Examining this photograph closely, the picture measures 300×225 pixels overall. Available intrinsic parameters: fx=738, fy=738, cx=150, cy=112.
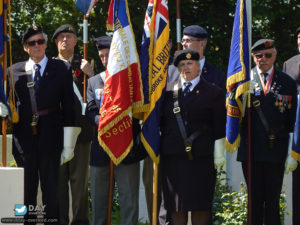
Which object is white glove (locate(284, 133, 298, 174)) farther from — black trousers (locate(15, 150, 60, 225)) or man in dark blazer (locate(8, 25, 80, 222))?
black trousers (locate(15, 150, 60, 225))

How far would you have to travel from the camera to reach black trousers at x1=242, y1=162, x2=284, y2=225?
677 cm

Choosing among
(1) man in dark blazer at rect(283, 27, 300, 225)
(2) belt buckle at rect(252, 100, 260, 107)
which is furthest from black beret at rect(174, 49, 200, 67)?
(1) man in dark blazer at rect(283, 27, 300, 225)

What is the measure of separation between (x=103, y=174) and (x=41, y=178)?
0.63m

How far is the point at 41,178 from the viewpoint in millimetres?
6969

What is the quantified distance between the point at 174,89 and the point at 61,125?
46.5 inches

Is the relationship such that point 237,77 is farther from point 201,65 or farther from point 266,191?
point 266,191

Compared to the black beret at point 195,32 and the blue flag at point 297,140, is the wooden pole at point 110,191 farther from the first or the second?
the blue flag at point 297,140

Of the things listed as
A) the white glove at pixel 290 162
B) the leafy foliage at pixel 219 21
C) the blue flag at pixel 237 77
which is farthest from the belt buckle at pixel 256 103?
the leafy foliage at pixel 219 21

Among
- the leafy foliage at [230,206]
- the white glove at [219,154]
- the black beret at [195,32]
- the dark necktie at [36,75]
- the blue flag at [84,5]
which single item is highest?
the blue flag at [84,5]

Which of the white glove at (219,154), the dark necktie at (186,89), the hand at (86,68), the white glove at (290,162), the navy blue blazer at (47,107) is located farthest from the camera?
the hand at (86,68)

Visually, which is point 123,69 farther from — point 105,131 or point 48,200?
point 48,200

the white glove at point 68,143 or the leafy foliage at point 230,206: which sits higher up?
the white glove at point 68,143

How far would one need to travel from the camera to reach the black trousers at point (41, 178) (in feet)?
22.7

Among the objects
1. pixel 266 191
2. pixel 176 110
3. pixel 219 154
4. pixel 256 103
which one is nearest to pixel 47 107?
pixel 176 110
